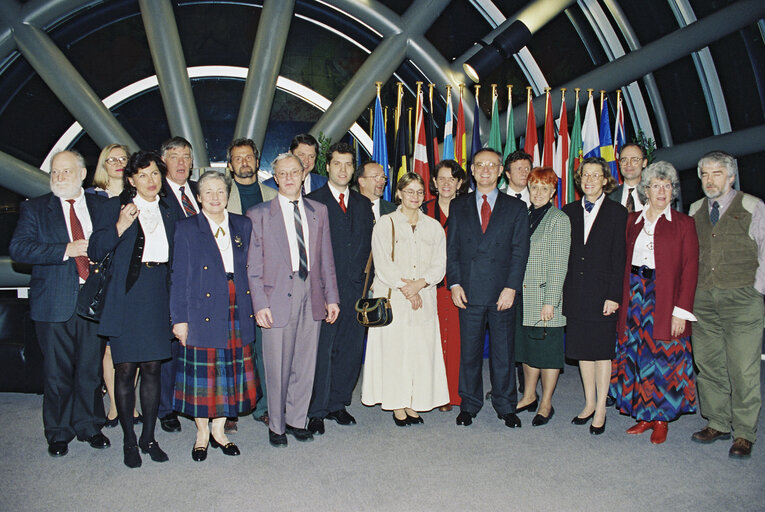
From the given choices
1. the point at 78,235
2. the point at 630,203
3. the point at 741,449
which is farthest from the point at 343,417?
the point at 630,203

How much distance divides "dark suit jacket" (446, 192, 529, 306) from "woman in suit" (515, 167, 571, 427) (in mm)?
120

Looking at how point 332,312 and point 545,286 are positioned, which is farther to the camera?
point 545,286

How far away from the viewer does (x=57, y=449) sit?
385 cm

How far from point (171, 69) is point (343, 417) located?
5.53 metres

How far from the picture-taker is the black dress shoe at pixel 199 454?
3.73 meters

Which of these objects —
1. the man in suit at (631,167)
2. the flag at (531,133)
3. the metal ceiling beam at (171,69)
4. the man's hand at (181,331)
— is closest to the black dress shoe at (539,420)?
the man in suit at (631,167)

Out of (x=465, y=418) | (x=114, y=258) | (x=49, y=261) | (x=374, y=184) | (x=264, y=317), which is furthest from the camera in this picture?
(x=374, y=184)

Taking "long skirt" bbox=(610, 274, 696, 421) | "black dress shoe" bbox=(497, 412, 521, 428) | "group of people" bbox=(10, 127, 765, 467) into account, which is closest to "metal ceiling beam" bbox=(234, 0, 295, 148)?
"group of people" bbox=(10, 127, 765, 467)

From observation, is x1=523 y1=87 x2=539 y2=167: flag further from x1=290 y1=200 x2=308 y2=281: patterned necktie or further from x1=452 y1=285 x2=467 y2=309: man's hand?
x1=290 y1=200 x2=308 y2=281: patterned necktie

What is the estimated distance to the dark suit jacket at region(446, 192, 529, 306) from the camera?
4.39 metres

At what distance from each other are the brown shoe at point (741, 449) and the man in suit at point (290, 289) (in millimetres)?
2859

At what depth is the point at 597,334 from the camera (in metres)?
4.24

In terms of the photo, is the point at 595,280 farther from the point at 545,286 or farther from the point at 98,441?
the point at 98,441

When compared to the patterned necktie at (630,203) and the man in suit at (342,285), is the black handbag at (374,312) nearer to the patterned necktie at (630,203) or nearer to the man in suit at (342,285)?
the man in suit at (342,285)
